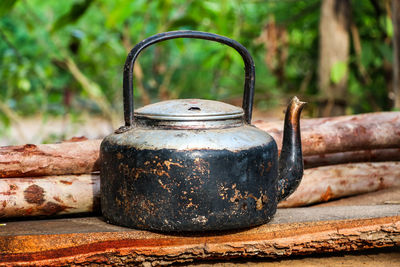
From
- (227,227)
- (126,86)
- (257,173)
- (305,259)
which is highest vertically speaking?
(126,86)

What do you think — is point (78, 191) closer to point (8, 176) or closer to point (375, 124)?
point (8, 176)

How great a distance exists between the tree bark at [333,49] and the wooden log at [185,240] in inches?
134

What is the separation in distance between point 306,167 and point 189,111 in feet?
4.09

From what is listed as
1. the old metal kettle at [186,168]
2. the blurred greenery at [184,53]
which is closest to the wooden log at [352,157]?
the old metal kettle at [186,168]

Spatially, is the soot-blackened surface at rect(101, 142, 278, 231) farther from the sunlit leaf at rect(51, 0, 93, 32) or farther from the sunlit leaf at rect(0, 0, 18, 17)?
the sunlit leaf at rect(51, 0, 93, 32)

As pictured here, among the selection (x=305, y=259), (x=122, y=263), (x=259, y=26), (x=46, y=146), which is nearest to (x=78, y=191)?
(x=46, y=146)

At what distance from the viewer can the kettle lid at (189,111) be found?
215cm

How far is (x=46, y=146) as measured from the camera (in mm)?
2629

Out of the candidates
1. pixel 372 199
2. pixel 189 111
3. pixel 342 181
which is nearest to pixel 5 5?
pixel 189 111

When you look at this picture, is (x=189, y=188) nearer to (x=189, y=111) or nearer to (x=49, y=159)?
(x=189, y=111)

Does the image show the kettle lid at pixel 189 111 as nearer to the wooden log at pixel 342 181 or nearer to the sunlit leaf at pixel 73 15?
the wooden log at pixel 342 181

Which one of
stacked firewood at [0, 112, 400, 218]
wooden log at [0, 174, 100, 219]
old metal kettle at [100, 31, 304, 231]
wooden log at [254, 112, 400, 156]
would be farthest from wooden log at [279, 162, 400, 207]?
wooden log at [0, 174, 100, 219]

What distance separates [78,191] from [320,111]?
3.76 m

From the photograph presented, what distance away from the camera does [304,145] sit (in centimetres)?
299
